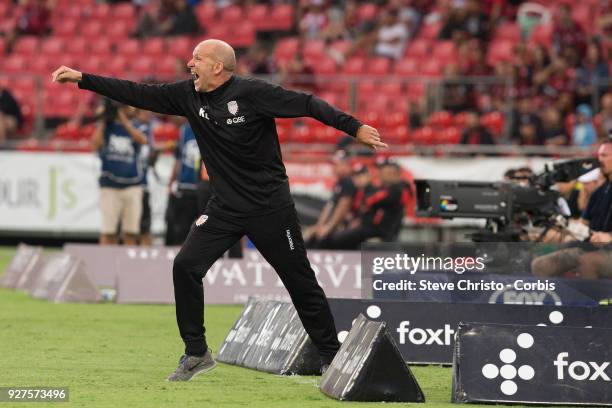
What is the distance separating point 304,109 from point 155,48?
19405 millimetres

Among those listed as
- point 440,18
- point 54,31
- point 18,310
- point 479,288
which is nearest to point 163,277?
point 18,310

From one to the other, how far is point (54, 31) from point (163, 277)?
1491cm

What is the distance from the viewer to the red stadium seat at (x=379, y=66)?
25062mm

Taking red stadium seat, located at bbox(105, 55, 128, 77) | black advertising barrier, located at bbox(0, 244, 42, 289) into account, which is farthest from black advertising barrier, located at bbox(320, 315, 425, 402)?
red stadium seat, located at bbox(105, 55, 128, 77)

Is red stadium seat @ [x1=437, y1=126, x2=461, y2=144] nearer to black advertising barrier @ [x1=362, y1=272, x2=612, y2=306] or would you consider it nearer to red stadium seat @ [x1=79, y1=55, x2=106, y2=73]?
red stadium seat @ [x1=79, y1=55, x2=106, y2=73]

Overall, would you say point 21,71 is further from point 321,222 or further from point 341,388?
point 341,388

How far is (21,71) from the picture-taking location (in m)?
27.9

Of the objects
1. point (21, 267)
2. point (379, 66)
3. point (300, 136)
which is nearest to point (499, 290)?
point (21, 267)

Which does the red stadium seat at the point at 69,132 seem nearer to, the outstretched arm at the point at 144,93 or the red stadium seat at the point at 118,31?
the red stadium seat at the point at 118,31

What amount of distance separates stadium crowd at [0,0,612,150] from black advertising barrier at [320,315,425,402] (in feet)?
43.1

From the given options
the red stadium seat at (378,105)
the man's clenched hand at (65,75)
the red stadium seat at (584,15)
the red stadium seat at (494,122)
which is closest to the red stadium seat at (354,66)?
the red stadium seat at (378,105)

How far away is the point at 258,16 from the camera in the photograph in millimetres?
28047

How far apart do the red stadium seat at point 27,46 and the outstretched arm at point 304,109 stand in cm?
2027

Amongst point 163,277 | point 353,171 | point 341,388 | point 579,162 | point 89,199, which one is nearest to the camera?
point 341,388
